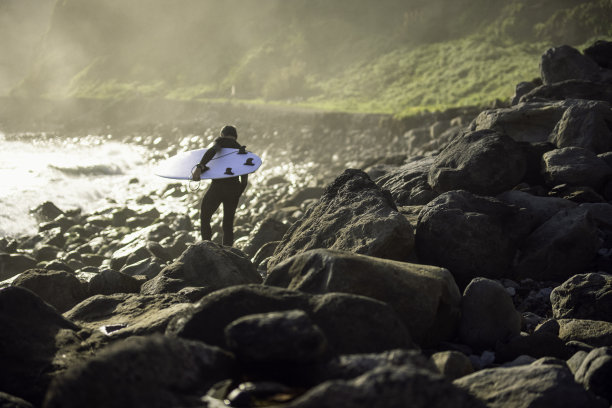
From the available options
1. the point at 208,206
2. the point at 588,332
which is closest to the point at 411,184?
the point at 208,206

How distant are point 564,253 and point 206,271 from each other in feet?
13.3

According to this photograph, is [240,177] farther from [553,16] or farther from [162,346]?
[553,16]

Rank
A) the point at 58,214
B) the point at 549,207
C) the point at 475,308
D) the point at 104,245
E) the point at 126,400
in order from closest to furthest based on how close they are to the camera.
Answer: the point at 126,400 < the point at 475,308 < the point at 549,207 < the point at 104,245 < the point at 58,214

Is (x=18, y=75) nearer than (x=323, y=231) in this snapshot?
No

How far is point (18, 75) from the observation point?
257 feet

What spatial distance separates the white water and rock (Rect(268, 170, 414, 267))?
1379cm

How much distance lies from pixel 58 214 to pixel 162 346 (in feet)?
Result: 58.4

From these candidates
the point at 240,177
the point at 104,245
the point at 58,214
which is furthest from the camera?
the point at 58,214

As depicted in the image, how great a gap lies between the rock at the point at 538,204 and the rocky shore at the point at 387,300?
0.07ft

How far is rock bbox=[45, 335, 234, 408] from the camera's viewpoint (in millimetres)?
3057

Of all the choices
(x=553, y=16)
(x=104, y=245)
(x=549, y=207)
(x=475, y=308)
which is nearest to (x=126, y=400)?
(x=475, y=308)

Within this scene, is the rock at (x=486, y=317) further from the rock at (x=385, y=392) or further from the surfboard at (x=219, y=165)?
the surfboard at (x=219, y=165)

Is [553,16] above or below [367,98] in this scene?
above

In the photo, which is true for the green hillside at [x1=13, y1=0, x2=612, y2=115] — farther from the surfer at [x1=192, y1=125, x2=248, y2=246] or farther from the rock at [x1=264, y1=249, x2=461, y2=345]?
the rock at [x1=264, y1=249, x2=461, y2=345]
